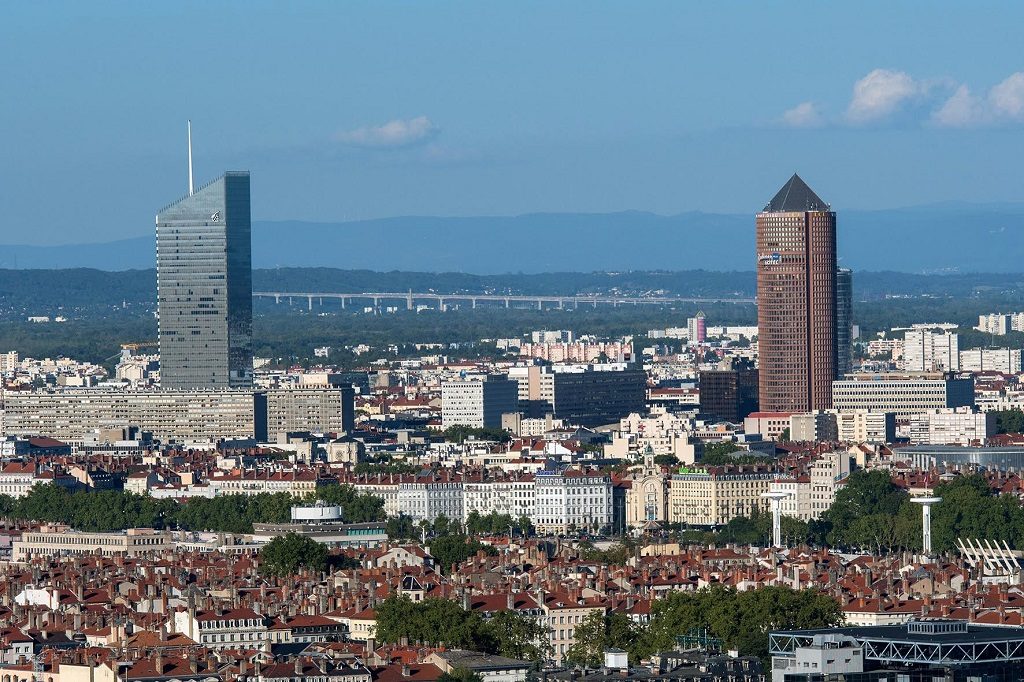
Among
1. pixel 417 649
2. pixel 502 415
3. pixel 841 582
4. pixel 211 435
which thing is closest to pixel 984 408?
pixel 502 415

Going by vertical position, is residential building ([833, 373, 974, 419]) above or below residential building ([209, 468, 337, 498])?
above

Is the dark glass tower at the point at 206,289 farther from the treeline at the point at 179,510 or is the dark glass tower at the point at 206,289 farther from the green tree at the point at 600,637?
the green tree at the point at 600,637

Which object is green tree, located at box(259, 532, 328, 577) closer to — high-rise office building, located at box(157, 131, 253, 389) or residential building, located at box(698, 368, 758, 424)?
residential building, located at box(698, 368, 758, 424)

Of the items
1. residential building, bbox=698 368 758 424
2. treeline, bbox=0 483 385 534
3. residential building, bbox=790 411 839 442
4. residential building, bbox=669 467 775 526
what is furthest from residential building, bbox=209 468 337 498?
residential building, bbox=698 368 758 424

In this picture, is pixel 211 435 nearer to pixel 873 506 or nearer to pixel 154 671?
pixel 873 506

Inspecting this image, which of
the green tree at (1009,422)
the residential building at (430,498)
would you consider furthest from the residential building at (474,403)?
the residential building at (430,498)

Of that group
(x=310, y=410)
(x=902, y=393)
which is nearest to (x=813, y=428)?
(x=902, y=393)

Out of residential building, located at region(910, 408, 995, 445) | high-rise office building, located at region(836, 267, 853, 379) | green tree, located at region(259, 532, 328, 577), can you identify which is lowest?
green tree, located at region(259, 532, 328, 577)
